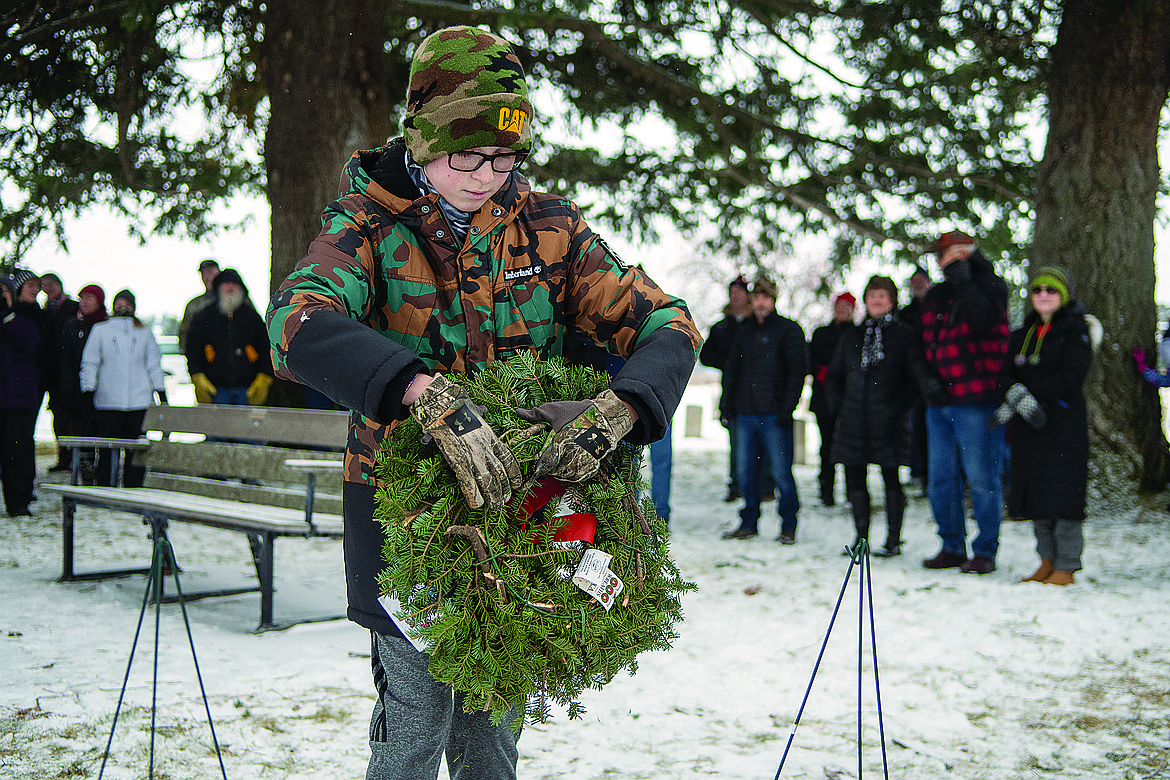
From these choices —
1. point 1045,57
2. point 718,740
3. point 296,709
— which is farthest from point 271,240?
point 1045,57

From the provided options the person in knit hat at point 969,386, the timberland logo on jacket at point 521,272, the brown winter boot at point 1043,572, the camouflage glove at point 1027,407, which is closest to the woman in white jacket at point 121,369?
the person in knit hat at point 969,386

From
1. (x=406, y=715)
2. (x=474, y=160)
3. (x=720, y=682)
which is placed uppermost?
(x=474, y=160)

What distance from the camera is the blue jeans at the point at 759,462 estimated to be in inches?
284

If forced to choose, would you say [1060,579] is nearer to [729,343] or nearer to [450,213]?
[729,343]

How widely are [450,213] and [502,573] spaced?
69 centimetres

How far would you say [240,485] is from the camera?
5672mm

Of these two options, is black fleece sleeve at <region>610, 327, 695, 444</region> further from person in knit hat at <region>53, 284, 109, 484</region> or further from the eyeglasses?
person in knit hat at <region>53, 284, 109, 484</region>

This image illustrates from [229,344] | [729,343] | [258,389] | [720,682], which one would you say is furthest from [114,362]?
[720,682]

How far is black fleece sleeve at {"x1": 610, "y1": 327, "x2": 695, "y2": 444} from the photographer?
5.39 ft

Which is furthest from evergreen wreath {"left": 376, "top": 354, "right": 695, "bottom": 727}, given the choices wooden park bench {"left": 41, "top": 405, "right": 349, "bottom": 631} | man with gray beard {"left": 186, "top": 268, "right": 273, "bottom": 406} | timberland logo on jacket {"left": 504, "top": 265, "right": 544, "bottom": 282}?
man with gray beard {"left": 186, "top": 268, "right": 273, "bottom": 406}

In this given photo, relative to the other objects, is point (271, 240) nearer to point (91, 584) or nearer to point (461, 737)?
point (91, 584)

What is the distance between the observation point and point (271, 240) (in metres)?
7.66

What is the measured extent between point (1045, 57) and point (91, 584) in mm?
9432

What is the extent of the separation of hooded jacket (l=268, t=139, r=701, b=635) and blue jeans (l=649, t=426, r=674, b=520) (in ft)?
17.2
